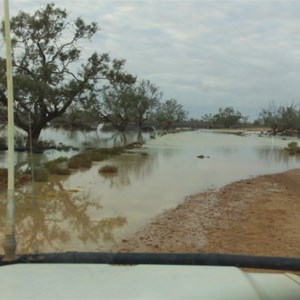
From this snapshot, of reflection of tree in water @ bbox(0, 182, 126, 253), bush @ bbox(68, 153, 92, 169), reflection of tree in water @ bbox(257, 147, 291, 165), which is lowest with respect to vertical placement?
reflection of tree in water @ bbox(257, 147, 291, 165)

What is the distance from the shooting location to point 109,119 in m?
69.9

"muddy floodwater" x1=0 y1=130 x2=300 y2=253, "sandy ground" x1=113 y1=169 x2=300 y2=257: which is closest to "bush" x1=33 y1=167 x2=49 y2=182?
"muddy floodwater" x1=0 y1=130 x2=300 y2=253

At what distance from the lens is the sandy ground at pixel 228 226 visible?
842 centimetres

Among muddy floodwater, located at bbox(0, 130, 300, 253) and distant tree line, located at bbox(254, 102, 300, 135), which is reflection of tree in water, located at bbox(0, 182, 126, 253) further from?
distant tree line, located at bbox(254, 102, 300, 135)

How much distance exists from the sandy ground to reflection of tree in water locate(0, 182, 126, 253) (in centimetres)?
78

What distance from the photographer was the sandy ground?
27.6 ft

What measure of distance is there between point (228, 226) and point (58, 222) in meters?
3.41

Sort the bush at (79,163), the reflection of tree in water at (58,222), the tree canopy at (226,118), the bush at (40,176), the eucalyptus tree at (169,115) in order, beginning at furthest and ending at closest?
1. the tree canopy at (226,118)
2. the eucalyptus tree at (169,115)
3. the bush at (79,163)
4. the bush at (40,176)
5. the reflection of tree in water at (58,222)

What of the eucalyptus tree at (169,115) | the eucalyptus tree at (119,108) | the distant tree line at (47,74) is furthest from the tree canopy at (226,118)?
the distant tree line at (47,74)

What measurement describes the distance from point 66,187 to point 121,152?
19602 millimetres

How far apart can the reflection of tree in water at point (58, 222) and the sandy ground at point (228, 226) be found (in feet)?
2.56

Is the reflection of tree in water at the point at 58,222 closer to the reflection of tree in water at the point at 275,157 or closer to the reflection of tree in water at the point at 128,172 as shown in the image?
the reflection of tree in water at the point at 128,172

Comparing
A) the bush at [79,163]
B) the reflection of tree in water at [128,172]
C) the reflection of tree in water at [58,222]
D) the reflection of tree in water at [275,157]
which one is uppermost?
the reflection of tree in water at [58,222]

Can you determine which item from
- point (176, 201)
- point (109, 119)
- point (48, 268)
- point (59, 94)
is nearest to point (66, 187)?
point (176, 201)
